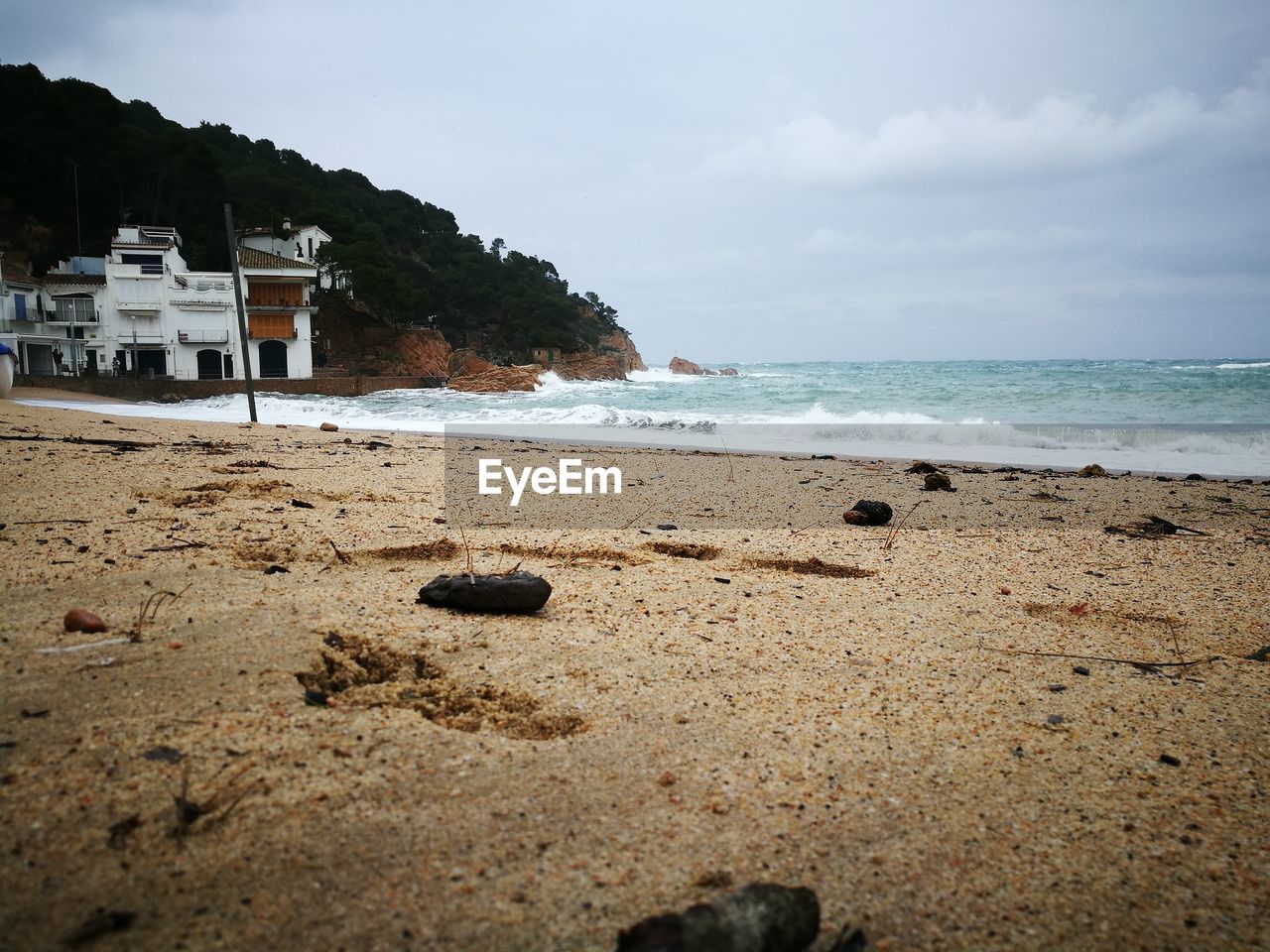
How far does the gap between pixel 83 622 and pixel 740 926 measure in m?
2.19

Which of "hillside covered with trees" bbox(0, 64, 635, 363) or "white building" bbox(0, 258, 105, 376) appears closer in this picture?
"white building" bbox(0, 258, 105, 376)

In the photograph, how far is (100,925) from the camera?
3.74 feet

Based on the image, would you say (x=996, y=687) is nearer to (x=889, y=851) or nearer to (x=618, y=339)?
(x=889, y=851)

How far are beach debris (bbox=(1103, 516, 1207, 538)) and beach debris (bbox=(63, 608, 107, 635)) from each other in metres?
5.94

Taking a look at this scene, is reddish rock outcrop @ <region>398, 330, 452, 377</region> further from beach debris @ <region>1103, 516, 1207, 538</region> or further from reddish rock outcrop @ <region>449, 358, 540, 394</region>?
beach debris @ <region>1103, 516, 1207, 538</region>

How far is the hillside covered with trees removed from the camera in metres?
37.9

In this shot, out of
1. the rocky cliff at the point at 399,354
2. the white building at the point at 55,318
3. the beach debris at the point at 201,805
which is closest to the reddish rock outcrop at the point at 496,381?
the rocky cliff at the point at 399,354

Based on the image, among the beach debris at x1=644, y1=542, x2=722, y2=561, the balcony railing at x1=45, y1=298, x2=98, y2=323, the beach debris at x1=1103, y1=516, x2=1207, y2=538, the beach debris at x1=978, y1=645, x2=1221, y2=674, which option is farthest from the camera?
the balcony railing at x1=45, y1=298, x2=98, y2=323

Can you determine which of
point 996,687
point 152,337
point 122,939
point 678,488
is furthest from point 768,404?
point 152,337

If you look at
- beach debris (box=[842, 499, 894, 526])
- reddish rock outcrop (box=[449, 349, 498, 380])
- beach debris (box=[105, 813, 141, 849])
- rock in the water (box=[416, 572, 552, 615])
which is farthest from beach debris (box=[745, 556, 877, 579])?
reddish rock outcrop (box=[449, 349, 498, 380])

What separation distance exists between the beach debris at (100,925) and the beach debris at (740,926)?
2.65 feet

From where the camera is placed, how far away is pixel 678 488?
23.0ft

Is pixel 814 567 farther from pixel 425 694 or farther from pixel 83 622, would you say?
pixel 83 622

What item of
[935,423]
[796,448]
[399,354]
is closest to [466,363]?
[399,354]
